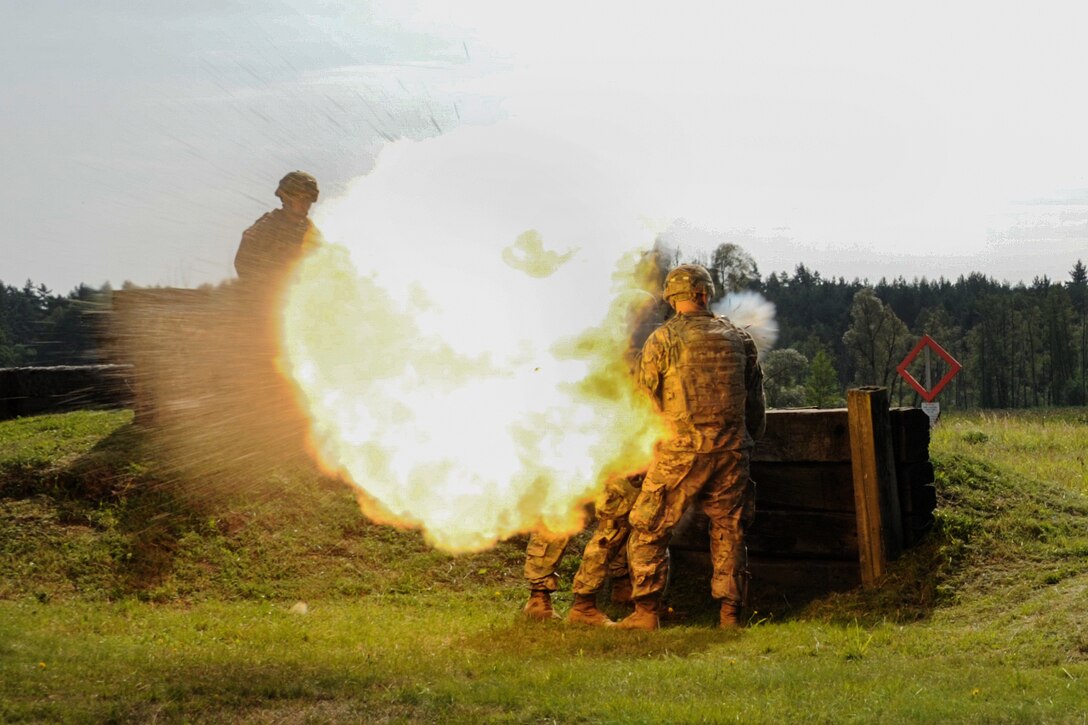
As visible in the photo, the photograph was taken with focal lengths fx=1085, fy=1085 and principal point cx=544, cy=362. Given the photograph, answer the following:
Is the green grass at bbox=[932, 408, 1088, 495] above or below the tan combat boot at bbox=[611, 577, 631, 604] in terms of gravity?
above

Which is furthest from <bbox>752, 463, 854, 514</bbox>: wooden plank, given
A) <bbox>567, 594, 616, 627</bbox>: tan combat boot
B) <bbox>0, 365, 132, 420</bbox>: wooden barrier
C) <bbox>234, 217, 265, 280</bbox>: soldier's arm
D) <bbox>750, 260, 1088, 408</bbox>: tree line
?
<bbox>750, 260, 1088, 408</bbox>: tree line

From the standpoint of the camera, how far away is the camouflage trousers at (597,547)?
995 cm

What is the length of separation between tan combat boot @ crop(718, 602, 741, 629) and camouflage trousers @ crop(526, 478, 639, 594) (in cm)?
110

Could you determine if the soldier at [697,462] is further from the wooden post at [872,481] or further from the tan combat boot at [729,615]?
the wooden post at [872,481]

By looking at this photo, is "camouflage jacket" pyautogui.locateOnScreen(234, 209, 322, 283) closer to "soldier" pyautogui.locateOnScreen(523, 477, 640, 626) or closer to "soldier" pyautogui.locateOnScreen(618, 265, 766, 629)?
"soldier" pyautogui.locateOnScreen(523, 477, 640, 626)

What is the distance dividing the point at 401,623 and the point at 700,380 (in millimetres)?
3490

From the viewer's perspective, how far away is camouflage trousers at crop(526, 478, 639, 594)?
9945 millimetres

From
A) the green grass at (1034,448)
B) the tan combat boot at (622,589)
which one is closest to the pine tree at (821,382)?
the green grass at (1034,448)

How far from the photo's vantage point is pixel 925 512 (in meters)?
10.9

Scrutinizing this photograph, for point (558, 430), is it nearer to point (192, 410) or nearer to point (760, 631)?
point (760, 631)

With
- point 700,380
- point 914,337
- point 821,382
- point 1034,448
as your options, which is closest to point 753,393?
point 700,380

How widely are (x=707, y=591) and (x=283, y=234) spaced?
274 inches

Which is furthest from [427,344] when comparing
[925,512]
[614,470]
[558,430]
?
[925,512]

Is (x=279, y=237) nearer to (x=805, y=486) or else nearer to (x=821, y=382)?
(x=805, y=486)
